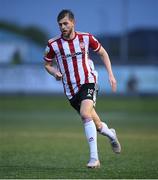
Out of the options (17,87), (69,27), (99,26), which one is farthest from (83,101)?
(99,26)

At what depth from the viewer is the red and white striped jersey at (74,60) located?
10.6 metres

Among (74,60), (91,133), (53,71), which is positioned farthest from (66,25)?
(91,133)

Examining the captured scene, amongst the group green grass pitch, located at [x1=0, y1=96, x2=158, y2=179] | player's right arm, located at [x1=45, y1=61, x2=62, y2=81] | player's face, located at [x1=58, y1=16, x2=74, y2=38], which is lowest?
green grass pitch, located at [x1=0, y1=96, x2=158, y2=179]

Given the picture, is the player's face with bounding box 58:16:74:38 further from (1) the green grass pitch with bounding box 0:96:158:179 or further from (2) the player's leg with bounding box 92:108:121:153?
(1) the green grass pitch with bounding box 0:96:158:179

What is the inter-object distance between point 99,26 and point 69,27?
102 ft

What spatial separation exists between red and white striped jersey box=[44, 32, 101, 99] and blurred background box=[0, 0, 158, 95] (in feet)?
86.0

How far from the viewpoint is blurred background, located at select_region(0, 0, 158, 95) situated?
123ft

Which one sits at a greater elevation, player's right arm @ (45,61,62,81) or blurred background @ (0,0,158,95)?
player's right arm @ (45,61,62,81)

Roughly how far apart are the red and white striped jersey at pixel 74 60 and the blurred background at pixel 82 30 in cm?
2621

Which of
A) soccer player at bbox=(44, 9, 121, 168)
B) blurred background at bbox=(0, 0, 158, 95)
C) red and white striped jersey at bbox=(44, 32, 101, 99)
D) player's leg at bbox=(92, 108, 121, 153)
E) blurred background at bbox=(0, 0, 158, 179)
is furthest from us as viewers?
blurred background at bbox=(0, 0, 158, 95)

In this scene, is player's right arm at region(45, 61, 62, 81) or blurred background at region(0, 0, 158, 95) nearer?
player's right arm at region(45, 61, 62, 81)

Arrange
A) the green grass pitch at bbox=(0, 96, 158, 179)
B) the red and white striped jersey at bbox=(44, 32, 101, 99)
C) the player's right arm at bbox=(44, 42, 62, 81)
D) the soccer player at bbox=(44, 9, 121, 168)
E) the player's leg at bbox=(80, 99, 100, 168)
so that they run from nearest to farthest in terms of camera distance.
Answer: the green grass pitch at bbox=(0, 96, 158, 179), the player's leg at bbox=(80, 99, 100, 168), the soccer player at bbox=(44, 9, 121, 168), the red and white striped jersey at bbox=(44, 32, 101, 99), the player's right arm at bbox=(44, 42, 62, 81)

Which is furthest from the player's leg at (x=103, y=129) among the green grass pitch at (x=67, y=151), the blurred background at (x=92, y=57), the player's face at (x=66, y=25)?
the blurred background at (x=92, y=57)

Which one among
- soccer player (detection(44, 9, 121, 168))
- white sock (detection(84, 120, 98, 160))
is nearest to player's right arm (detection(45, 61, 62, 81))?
soccer player (detection(44, 9, 121, 168))
